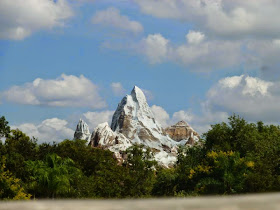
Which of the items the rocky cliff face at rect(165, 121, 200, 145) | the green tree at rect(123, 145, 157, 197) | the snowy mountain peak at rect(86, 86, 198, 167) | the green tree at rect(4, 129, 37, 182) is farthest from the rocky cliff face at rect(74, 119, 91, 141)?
the green tree at rect(4, 129, 37, 182)

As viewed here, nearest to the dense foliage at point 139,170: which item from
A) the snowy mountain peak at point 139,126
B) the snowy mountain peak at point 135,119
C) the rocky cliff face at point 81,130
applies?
the snowy mountain peak at point 139,126

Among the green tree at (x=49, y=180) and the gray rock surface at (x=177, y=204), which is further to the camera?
the green tree at (x=49, y=180)

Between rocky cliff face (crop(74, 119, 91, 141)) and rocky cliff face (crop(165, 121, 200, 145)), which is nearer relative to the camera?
rocky cliff face (crop(74, 119, 91, 141))

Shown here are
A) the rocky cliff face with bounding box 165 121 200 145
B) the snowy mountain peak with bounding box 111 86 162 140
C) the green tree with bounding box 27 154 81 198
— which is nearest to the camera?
the green tree with bounding box 27 154 81 198

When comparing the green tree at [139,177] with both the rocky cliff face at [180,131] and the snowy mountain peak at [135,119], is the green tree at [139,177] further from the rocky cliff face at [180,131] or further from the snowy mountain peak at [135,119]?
the rocky cliff face at [180,131]

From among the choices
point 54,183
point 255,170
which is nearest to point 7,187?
point 54,183

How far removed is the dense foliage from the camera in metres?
35.8

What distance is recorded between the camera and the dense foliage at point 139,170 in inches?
1409

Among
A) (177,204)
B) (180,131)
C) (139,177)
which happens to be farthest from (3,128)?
(180,131)

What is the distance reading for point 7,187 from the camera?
100 ft

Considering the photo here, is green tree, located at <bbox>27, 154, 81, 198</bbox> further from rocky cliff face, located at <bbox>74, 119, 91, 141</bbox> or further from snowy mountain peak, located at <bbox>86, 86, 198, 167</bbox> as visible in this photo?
rocky cliff face, located at <bbox>74, 119, 91, 141</bbox>

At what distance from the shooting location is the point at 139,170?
192ft

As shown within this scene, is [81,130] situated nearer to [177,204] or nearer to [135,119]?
[135,119]

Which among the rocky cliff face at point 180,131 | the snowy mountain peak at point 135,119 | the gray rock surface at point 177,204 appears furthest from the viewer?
the rocky cliff face at point 180,131
